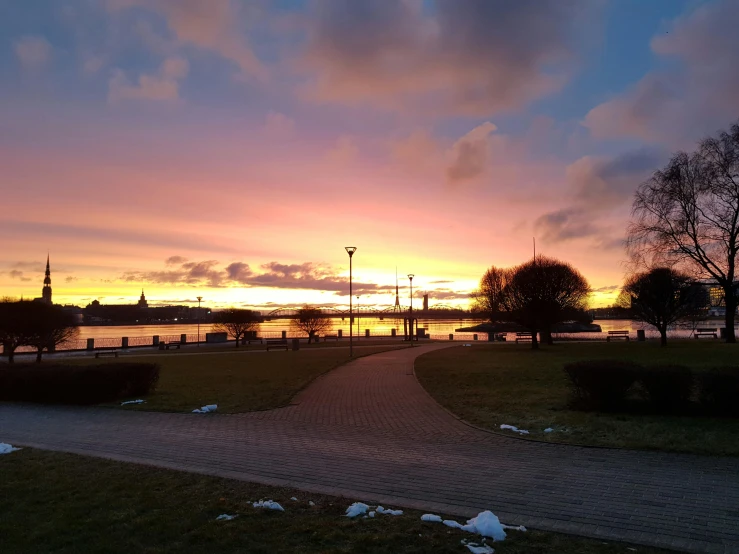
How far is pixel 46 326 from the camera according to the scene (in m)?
27.5

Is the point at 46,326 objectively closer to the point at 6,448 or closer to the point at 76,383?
the point at 76,383

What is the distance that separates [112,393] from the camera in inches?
538

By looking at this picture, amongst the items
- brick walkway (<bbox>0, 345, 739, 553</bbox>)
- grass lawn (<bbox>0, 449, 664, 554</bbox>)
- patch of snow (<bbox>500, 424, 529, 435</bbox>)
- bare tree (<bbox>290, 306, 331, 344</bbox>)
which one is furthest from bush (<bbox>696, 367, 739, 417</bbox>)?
bare tree (<bbox>290, 306, 331, 344</bbox>)

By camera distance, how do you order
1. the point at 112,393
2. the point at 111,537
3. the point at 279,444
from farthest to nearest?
1. the point at 112,393
2. the point at 279,444
3. the point at 111,537

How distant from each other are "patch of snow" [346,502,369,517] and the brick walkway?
16.2 inches

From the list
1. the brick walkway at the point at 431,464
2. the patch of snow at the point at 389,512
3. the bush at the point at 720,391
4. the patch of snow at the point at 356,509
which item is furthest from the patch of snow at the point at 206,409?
the bush at the point at 720,391

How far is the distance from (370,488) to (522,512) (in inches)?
68.1

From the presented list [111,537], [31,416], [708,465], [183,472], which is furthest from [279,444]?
[31,416]

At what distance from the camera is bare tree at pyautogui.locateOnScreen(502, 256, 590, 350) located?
34719 millimetres

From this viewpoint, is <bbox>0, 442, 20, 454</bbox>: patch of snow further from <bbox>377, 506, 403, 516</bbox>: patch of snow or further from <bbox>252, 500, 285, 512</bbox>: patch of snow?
<bbox>377, 506, 403, 516</bbox>: patch of snow

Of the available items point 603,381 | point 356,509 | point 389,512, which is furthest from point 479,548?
point 603,381

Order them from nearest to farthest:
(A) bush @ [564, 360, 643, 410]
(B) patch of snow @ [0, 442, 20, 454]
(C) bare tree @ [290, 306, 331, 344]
→ (B) patch of snow @ [0, 442, 20, 454], (A) bush @ [564, 360, 643, 410], (C) bare tree @ [290, 306, 331, 344]

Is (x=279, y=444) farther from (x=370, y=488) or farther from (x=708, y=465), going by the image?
(x=708, y=465)

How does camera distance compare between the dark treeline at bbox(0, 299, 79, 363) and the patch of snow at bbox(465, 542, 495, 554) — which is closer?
the patch of snow at bbox(465, 542, 495, 554)
